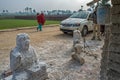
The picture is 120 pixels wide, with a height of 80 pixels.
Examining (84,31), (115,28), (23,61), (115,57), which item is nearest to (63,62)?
(23,61)

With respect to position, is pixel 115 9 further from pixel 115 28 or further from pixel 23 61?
pixel 23 61

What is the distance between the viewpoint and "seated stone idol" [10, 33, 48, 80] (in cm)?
578

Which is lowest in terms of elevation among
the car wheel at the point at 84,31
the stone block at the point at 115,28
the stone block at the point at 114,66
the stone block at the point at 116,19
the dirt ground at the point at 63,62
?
the dirt ground at the point at 63,62

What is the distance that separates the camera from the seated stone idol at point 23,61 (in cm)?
578

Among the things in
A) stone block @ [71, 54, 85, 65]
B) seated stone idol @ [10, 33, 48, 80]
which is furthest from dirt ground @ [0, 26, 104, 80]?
seated stone idol @ [10, 33, 48, 80]

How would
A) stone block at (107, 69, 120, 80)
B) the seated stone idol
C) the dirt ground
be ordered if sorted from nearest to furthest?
stone block at (107, 69, 120, 80)
the seated stone idol
the dirt ground

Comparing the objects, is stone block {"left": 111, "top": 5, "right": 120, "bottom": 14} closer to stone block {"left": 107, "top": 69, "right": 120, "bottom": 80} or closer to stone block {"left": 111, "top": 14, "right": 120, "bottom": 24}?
stone block {"left": 111, "top": 14, "right": 120, "bottom": 24}

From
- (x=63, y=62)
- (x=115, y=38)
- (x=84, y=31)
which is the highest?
(x=115, y=38)

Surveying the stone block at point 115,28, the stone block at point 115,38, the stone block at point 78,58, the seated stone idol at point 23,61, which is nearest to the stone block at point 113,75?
the stone block at point 115,38

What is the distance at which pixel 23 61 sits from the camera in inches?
235

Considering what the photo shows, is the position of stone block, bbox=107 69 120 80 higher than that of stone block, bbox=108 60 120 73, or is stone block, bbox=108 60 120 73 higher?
stone block, bbox=108 60 120 73

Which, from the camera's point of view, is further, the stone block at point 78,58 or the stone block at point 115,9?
the stone block at point 78,58

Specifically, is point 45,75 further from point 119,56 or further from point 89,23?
point 89,23

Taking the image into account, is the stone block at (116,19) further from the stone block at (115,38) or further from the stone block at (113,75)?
the stone block at (113,75)
